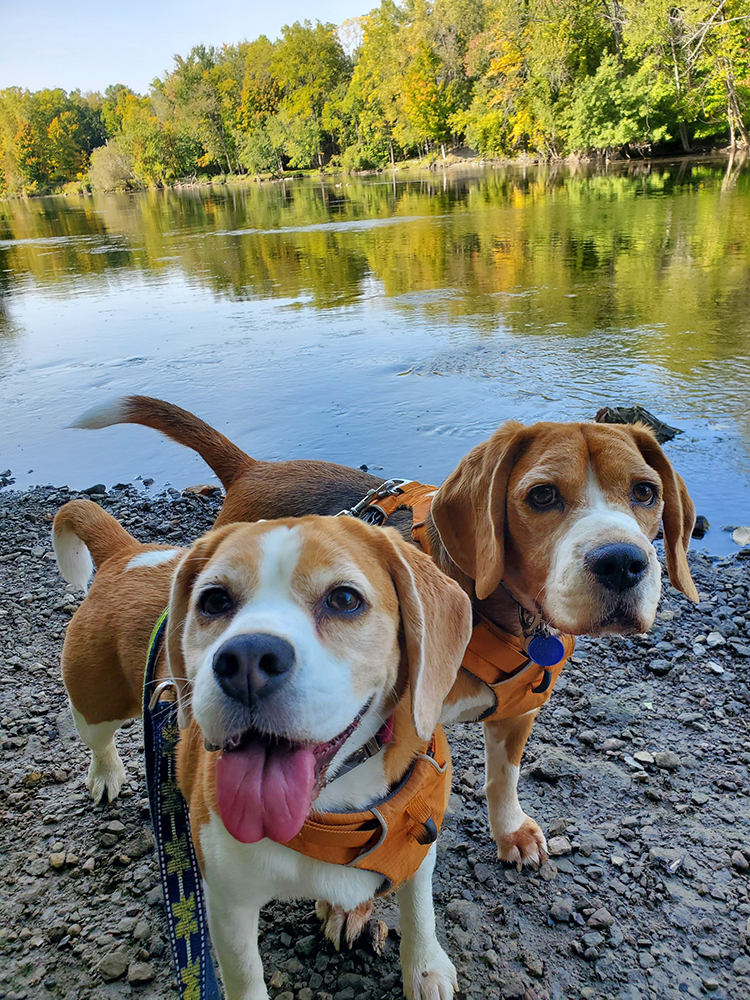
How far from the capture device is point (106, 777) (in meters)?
3.16

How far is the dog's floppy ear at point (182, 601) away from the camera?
6.63 feet

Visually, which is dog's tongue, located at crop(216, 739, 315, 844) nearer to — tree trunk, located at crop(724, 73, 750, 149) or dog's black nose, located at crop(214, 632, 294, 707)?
dog's black nose, located at crop(214, 632, 294, 707)

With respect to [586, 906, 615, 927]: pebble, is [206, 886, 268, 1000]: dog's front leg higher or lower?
higher

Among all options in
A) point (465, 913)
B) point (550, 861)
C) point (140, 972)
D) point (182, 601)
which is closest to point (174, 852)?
point (140, 972)

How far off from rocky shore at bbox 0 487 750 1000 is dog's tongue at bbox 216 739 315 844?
120cm

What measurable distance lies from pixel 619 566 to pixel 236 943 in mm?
1654

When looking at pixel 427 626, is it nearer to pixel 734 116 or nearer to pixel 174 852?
pixel 174 852

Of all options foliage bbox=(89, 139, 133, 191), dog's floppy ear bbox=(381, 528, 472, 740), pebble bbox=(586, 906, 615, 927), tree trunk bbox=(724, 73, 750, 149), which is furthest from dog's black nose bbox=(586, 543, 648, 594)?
foliage bbox=(89, 139, 133, 191)

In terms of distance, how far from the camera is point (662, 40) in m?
40.6

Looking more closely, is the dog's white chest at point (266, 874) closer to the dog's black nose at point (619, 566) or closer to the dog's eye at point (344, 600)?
the dog's eye at point (344, 600)

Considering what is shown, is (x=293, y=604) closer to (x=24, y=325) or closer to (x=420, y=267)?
(x=24, y=325)

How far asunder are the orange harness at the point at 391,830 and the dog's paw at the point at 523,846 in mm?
845

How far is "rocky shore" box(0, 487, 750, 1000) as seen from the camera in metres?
2.37

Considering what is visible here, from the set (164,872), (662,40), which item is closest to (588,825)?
(164,872)
